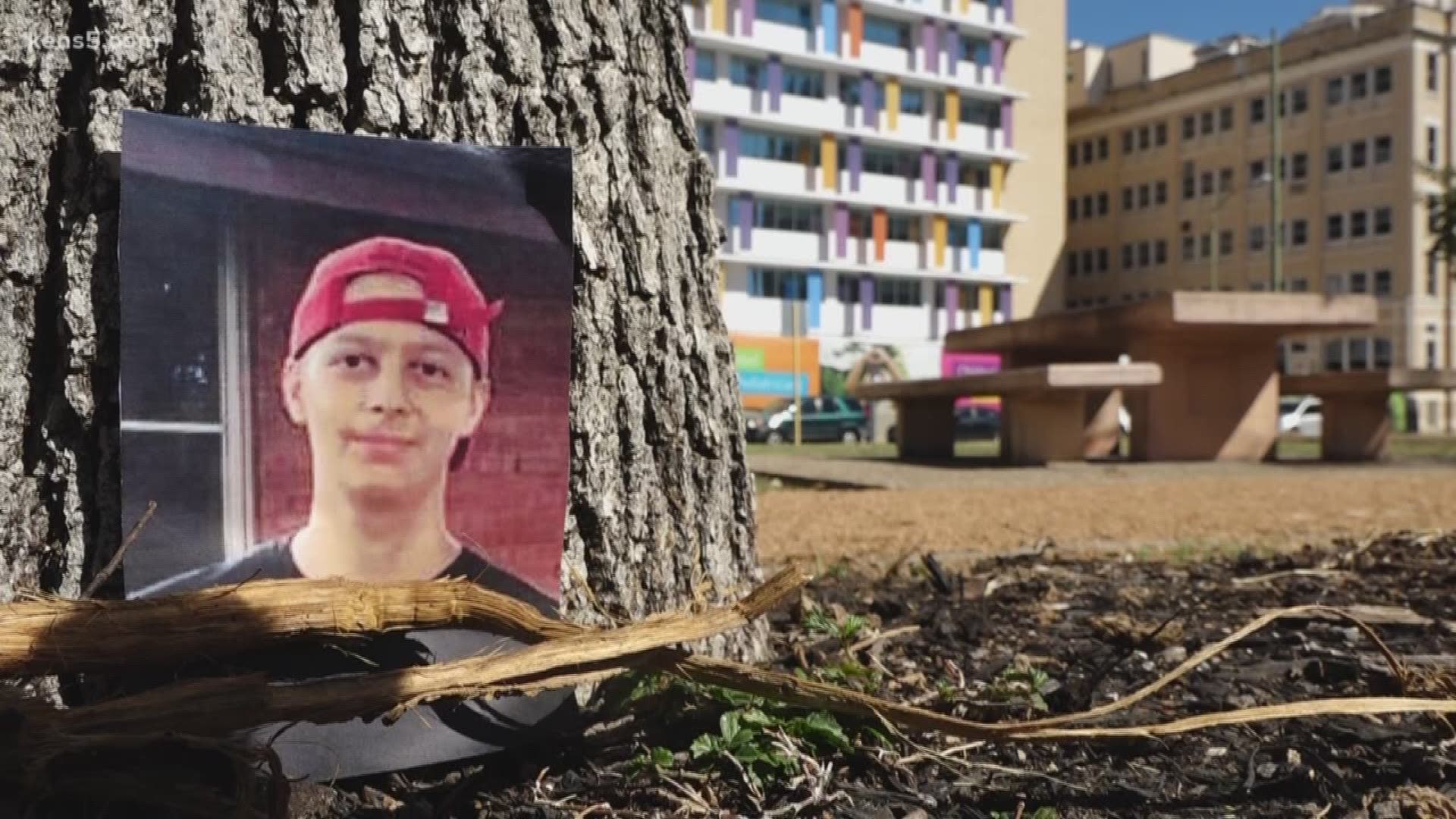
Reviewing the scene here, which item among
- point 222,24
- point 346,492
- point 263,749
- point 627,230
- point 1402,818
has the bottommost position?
point 1402,818

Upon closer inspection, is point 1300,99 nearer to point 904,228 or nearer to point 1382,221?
point 1382,221

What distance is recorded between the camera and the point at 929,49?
46.4 metres

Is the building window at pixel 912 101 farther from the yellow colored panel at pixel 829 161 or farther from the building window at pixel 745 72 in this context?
the building window at pixel 745 72

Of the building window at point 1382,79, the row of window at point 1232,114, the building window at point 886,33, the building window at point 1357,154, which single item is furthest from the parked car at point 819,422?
the building window at point 1382,79

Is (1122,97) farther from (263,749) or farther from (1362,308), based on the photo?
(263,749)

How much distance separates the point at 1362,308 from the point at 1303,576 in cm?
990

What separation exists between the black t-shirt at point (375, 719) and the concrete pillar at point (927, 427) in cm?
1251

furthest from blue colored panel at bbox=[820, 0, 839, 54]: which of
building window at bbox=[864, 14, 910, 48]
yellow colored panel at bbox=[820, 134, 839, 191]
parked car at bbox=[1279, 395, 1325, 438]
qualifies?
parked car at bbox=[1279, 395, 1325, 438]

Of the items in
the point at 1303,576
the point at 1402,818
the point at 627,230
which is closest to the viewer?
the point at 1402,818

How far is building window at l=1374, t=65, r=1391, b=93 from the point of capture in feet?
155

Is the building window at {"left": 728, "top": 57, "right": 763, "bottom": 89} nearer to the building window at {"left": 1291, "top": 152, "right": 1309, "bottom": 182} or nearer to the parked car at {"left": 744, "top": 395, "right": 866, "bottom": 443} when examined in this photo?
the parked car at {"left": 744, "top": 395, "right": 866, "bottom": 443}

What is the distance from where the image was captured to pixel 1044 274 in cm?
4953

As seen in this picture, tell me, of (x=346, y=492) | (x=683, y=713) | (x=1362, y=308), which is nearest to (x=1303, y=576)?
(x=683, y=713)

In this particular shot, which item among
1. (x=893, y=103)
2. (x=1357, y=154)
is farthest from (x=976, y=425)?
(x=1357, y=154)
